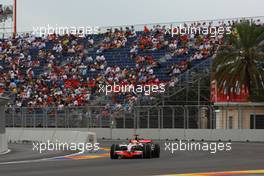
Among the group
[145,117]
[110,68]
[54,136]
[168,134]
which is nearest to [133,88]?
[145,117]

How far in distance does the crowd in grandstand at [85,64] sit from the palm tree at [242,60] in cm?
317

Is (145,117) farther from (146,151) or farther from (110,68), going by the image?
(146,151)

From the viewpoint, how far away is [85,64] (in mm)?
52781

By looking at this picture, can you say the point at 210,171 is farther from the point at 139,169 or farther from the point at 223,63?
the point at 223,63

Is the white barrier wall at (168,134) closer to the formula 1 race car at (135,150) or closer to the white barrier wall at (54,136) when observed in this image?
the white barrier wall at (54,136)

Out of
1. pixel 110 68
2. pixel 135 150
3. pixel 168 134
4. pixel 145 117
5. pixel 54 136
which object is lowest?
pixel 168 134

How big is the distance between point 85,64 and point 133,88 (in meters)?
7.84

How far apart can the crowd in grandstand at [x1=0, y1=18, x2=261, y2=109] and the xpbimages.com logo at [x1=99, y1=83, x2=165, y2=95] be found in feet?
1.75

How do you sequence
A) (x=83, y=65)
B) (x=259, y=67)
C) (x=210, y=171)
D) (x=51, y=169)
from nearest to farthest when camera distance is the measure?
(x=210, y=171), (x=51, y=169), (x=259, y=67), (x=83, y=65)

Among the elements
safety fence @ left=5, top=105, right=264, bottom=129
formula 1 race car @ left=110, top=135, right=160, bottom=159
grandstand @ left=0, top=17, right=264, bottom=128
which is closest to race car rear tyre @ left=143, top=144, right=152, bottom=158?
formula 1 race car @ left=110, top=135, right=160, bottom=159

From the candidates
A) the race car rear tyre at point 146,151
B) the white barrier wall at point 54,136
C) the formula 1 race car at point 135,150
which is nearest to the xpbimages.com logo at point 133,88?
the white barrier wall at point 54,136

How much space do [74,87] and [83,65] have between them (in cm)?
353

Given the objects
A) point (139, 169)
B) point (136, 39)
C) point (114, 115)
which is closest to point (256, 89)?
point (114, 115)

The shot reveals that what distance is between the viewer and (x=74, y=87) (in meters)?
49.5
